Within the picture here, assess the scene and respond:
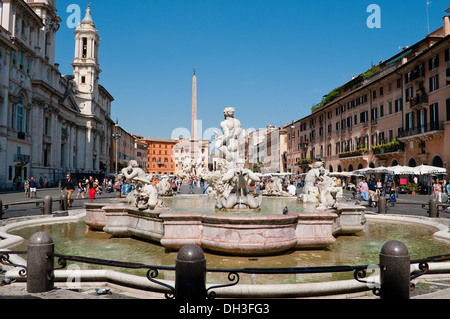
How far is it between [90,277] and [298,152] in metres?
59.4

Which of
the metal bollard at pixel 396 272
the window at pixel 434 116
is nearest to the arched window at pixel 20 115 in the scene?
the window at pixel 434 116

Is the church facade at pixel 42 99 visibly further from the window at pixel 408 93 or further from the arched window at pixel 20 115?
the window at pixel 408 93

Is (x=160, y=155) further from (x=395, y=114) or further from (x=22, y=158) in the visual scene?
(x=395, y=114)

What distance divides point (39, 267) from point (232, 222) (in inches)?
116

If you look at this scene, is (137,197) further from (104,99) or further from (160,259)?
(104,99)

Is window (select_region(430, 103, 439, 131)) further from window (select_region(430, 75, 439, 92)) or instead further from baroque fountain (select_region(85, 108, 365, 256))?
baroque fountain (select_region(85, 108, 365, 256))

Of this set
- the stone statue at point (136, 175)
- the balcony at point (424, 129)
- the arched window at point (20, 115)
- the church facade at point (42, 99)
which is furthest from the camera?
the arched window at point (20, 115)

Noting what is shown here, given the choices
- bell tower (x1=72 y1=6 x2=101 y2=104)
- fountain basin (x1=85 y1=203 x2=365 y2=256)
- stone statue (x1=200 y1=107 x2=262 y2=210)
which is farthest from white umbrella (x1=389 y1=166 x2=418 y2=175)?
bell tower (x1=72 y1=6 x2=101 y2=104)

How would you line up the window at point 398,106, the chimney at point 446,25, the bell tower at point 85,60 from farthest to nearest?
the bell tower at point 85,60, the window at point 398,106, the chimney at point 446,25

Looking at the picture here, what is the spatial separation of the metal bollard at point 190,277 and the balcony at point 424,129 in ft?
95.9

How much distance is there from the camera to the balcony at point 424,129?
1080 inches

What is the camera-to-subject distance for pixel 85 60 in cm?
6531

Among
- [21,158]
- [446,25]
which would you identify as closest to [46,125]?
[21,158]
